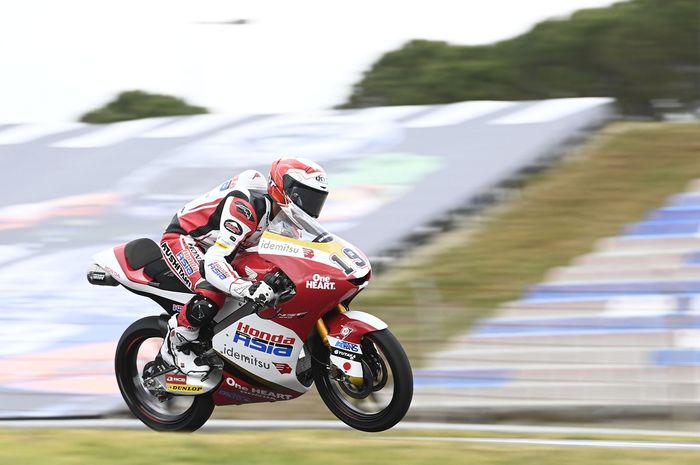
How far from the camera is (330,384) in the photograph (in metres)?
7.99

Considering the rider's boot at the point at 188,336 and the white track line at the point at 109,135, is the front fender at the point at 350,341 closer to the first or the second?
the rider's boot at the point at 188,336

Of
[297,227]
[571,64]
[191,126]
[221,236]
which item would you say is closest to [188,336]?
[221,236]

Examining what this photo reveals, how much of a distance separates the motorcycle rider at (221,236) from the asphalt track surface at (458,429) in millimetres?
869

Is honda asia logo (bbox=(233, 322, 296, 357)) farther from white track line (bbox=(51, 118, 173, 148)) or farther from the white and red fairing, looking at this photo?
white track line (bbox=(51, 118, 173, 148))

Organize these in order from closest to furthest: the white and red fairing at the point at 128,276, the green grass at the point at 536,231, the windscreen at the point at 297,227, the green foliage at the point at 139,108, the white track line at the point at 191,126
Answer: the windscreen at the point at 297,227 < the white and red fairing at the point at 128,276 < the green grass at the point at 536,231 < the white track line at the point at 191,126 < the green foliage at the point at 139,108

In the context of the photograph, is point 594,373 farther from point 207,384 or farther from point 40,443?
point 40,443

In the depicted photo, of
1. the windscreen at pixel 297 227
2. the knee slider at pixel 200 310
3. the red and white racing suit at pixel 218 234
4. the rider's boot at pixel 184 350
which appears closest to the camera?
the red and white racing suit at pixel 218 234

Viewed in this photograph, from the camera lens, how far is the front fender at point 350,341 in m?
7.59

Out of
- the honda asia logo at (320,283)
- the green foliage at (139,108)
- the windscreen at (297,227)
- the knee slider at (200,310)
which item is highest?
the windscreen at (297,227)

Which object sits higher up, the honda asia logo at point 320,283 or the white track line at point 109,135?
the honda asia logo at point 320,283

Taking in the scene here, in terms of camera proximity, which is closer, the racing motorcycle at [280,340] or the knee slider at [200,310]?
the racing motorcycle at [280,340]

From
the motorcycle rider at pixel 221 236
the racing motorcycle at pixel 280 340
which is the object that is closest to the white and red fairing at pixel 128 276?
the racing motorcycle at pixel 280 340

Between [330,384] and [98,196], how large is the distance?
1164cm

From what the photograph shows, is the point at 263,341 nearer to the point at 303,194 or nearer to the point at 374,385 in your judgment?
the point at 374,385
